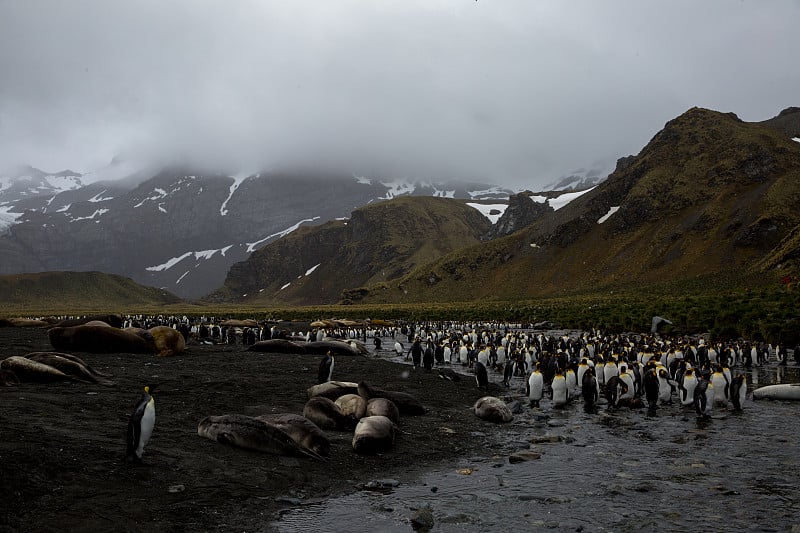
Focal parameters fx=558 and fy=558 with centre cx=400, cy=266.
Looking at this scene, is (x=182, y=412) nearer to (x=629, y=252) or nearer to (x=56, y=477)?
(x=56, y=477)

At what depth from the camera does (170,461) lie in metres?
8.31

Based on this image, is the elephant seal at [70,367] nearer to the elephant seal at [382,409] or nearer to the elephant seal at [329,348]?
the elephant seal at [382,409]

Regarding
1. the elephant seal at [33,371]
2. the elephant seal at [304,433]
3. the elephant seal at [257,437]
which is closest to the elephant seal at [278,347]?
the elephant seal at [33,371]

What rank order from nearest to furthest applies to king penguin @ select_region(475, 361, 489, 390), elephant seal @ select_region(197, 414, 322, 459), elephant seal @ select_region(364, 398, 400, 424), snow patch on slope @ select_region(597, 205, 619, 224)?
elephant seal @ select_region(197, 414, 322, 459) → elephant seal @ select_region(364, 398, 400, 424) → king penguin @ select_region(475, 361, 489, 390) → snow patch on slope @ select_region(597, 205, 619, 224)

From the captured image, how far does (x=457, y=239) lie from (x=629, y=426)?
18043 cm

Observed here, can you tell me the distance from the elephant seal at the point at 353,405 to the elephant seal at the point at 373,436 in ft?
3.84

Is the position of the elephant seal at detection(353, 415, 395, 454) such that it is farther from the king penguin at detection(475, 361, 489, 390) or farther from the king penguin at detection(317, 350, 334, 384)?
the king penguin at detection(475, 361, 489, 390)

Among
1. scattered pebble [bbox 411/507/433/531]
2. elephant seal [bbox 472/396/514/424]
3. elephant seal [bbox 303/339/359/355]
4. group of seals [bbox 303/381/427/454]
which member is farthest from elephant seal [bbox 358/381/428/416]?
elephant seal [bbox 303/339/359/355]

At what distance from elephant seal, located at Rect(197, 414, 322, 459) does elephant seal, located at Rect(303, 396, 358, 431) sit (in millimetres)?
2053

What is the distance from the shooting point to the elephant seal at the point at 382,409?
38.7 ft

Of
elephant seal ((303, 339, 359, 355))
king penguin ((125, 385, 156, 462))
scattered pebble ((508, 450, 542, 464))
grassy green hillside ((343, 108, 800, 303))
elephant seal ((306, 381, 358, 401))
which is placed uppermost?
grassy green hillside ((343, 108, 800, 303))

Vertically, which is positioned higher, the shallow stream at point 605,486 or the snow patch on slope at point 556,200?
the snow patch on slope at point 556,200

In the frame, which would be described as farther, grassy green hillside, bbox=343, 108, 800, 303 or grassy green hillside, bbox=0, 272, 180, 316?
grassy green hillside, bbox=0, 272, 180, 316

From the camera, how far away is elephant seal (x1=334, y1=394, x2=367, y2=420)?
39.0 ft
